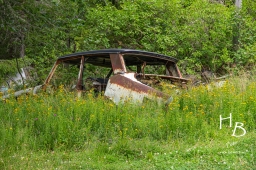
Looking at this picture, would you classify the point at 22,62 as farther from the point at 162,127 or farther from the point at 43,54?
the point at 162,127

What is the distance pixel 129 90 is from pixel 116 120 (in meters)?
0.75

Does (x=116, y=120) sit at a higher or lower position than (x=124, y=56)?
lower

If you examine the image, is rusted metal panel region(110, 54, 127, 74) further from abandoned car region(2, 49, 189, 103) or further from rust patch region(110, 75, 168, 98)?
rust patch region(110, 75, 168, 98)

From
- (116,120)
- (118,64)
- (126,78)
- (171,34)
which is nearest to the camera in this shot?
(116,120)

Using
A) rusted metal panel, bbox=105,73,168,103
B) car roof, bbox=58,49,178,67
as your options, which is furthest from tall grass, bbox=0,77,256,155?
car roof, bbox=58,49,178,67

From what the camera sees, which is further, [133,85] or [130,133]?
[133,85]

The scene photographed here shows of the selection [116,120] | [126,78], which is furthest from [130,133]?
[126,78]

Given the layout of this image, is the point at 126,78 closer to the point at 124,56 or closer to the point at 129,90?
the point at 129,90

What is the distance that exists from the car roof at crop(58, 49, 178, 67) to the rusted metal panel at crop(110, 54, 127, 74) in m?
0.10

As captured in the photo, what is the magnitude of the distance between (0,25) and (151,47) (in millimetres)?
7260

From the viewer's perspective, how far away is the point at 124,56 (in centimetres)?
899

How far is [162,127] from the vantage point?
6496 millimetres

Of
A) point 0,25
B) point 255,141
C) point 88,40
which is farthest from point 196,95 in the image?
point 88,40

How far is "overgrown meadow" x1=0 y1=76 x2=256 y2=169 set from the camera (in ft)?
16.6
